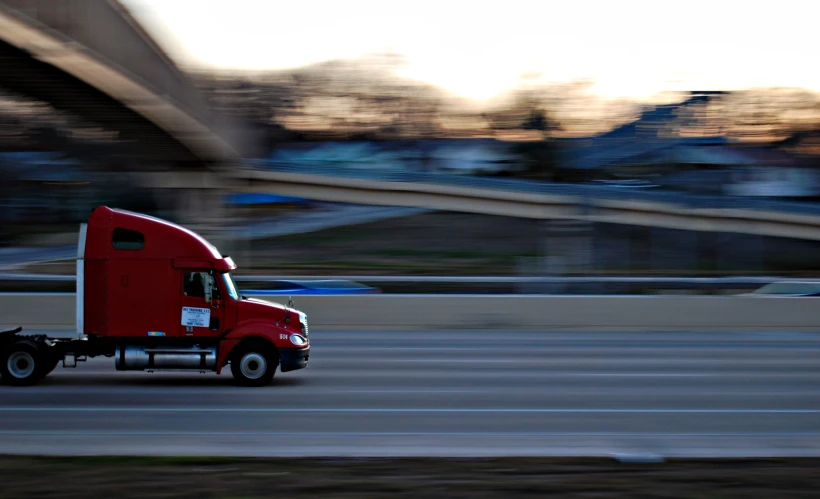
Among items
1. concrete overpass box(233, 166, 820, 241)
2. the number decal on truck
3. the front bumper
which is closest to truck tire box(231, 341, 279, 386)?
the front bumper

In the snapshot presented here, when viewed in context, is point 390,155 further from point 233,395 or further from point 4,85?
point 233,395

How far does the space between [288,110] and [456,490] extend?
60477mm

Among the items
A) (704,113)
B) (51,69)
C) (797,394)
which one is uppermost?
(704,113)

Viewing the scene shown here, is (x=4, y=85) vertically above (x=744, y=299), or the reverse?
(x=4, y=85)

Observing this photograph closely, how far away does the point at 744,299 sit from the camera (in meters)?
23.4

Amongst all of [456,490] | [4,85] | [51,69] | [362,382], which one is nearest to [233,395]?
[362,382]

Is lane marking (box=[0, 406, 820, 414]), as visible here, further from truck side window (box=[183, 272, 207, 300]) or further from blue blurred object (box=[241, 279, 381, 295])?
blue blurred object (box=[241, 279, 381, 295])

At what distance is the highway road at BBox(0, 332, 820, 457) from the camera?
8461mm

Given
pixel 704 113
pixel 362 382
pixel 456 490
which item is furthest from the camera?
pixel 704 113

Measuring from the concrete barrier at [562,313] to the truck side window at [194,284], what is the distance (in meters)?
10.1

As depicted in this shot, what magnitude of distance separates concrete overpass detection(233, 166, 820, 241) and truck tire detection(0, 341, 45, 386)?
37.1 metres

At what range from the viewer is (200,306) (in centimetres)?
1234

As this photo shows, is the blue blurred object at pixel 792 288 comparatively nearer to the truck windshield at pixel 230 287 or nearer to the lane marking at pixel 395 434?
the truck windshield at pixel 230 287

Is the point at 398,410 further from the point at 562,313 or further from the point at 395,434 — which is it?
the point at 562,313
